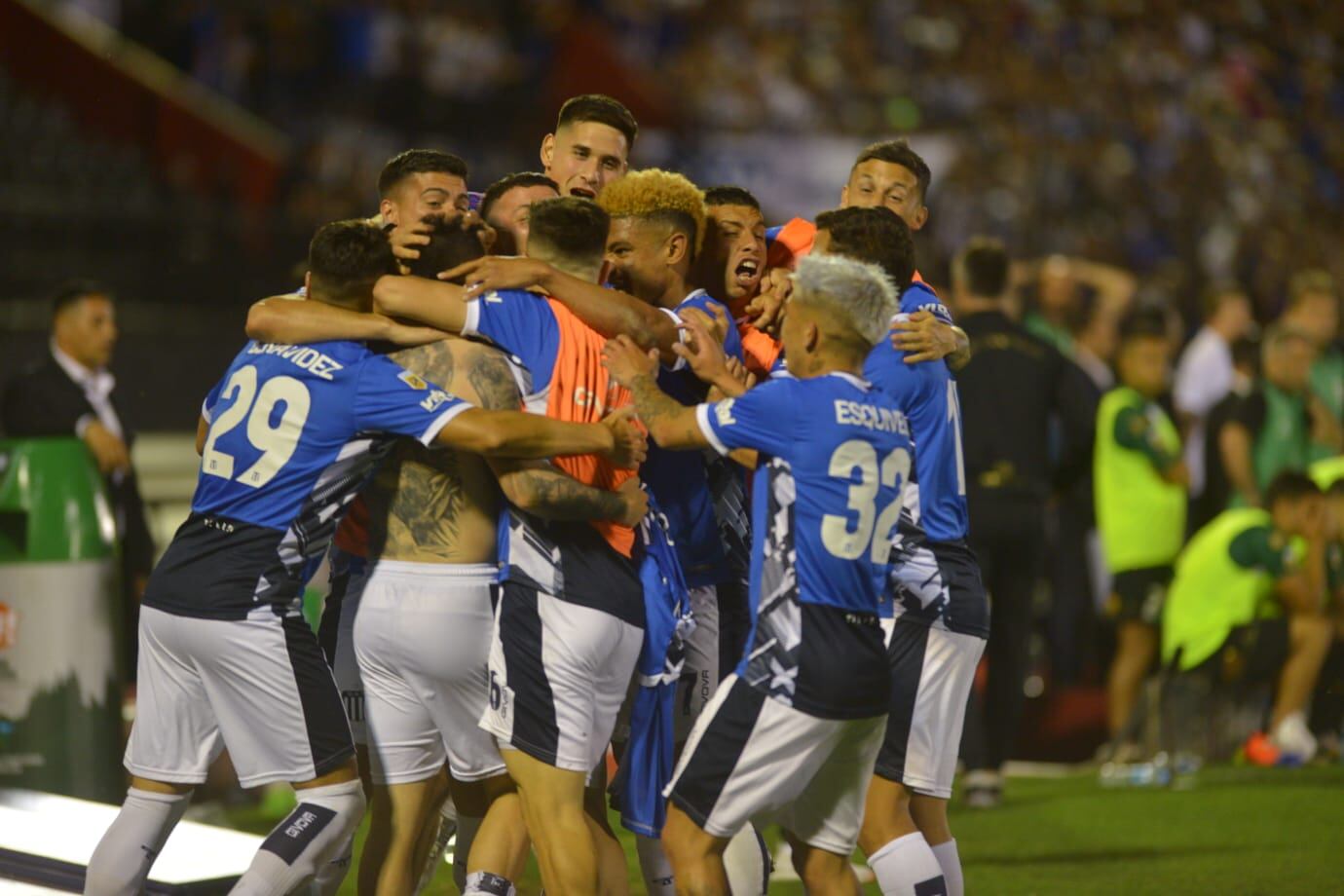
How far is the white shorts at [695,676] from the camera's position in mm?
5258

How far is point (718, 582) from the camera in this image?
536 centimetres

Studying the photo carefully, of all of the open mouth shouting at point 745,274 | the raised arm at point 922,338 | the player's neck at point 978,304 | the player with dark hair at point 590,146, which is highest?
the player with dark hair at point 590,146

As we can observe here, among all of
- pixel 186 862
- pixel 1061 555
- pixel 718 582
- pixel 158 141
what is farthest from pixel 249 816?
pixel 158 141

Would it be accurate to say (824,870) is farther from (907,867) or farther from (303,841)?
(303,841)

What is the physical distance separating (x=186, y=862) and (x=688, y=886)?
1.91 metres

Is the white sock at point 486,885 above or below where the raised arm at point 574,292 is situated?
below

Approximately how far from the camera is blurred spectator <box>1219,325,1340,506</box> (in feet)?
34.1

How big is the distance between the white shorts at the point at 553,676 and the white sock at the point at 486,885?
1.16 ft

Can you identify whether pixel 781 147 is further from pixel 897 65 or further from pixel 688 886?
pixel 688 886

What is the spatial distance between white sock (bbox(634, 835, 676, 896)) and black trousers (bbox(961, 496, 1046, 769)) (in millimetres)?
3423

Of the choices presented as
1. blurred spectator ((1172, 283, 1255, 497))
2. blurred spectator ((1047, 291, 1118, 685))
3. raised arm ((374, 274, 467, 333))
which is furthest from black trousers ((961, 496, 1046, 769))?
raised arm ((374, 274, 467, 333))

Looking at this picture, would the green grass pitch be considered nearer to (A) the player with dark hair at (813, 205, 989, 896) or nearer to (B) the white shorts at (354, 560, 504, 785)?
(B) the white shorts at (354, 560, 504, 785)

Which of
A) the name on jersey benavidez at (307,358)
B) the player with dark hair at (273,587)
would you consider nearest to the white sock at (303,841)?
the player with dark hair at (273,587)

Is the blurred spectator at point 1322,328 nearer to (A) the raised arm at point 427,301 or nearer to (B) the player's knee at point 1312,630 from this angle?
(B) the player's knee at point 1312,630
